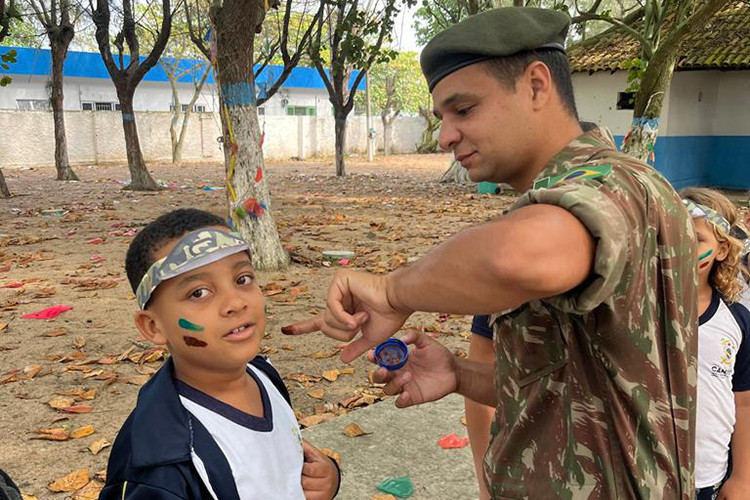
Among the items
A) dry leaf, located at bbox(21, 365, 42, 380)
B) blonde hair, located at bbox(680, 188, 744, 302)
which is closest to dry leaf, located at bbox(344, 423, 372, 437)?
blonde hair, located at bbox(680, 188, 744, 302)

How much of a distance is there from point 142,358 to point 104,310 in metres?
1.30

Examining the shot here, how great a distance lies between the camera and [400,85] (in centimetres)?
4134

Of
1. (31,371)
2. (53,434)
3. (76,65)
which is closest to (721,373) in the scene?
(53,434)

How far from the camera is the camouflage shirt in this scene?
103cm

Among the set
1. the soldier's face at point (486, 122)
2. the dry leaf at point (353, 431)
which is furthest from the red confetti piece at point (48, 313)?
the soldier's face at point (486, 122)

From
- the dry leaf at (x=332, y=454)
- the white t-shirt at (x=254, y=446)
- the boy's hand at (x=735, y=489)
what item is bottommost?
the dry leaf at (x=332, y=454)

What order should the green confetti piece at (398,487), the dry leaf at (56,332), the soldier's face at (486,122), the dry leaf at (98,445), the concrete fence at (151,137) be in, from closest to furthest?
the soldier's face at (486,122)
the green confetti piece at (398,487)
the dry leaf at (98,445)
the dry leaf at (56,332)
the concrete fence at (151,137)

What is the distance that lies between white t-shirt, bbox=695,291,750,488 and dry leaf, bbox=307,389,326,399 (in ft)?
7.76

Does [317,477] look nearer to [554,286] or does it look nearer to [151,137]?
[554,286]

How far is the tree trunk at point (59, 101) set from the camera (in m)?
16.1

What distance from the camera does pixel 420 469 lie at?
3.06m

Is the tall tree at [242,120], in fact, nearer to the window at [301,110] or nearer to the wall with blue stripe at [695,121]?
the wall with blue stripe at [695,121]

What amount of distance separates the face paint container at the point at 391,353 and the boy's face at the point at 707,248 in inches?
44.5

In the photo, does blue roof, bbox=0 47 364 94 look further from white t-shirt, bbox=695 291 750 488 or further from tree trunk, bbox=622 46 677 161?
white t-shirt, bbox=695 291 750 488
